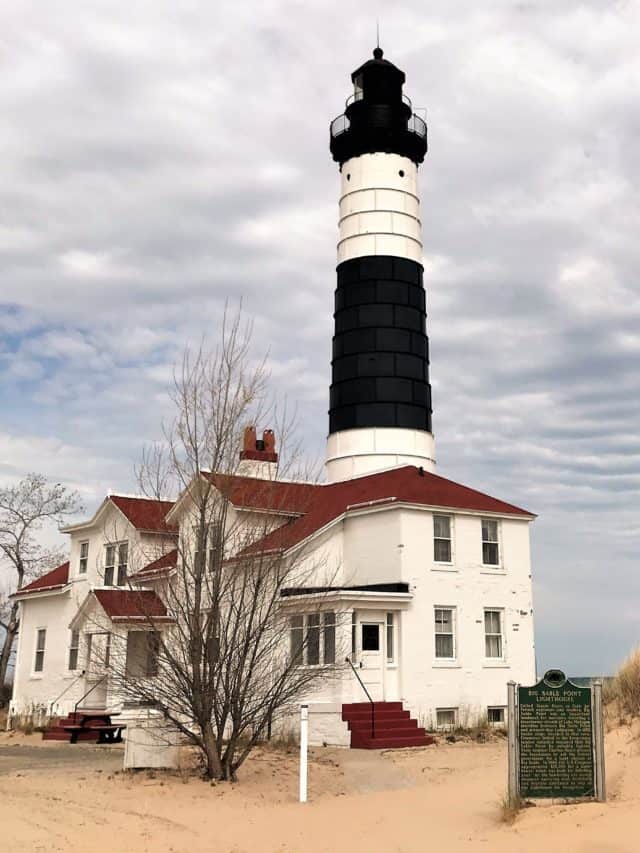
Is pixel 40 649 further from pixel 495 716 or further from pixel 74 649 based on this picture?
pixel 495 716

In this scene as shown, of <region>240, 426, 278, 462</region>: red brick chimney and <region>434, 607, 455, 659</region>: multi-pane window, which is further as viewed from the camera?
<region>240, 426, 278, 462</region>: red brick chimney

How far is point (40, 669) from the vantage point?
107ft

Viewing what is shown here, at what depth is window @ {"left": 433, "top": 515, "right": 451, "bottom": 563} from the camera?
2578 centimetres

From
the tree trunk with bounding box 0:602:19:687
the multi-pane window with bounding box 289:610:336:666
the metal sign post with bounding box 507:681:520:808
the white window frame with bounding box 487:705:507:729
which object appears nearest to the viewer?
the metal sign post with bounding box 507:681:520:808

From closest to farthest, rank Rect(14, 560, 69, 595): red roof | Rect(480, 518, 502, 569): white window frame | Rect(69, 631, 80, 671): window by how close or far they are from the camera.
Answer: Rect(480, 518, 502, 569): white window frame, Rect(69, 631, 80, 671): window, Rect(14, 560, 69, 595): red roof

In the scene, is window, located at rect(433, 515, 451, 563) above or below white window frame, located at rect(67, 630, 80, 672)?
above

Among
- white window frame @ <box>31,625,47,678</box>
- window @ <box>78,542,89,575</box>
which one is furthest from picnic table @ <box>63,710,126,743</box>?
window @ <box>78,542,89,575</box>

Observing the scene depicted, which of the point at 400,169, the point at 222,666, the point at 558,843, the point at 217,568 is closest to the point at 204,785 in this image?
the point at 222,666

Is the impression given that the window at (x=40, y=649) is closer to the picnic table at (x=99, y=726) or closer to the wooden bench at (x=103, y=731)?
the picnic table at (x=99, y=726)

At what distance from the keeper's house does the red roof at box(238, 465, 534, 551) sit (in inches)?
2.9

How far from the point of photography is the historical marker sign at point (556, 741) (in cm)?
1164

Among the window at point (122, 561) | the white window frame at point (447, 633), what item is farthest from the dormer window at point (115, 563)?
the white window frame at point (447, 633)

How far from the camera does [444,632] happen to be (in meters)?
25.2

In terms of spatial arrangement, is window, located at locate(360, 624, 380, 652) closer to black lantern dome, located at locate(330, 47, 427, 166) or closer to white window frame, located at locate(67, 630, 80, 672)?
white window frame, located at locate(67, 630, 80, 672)
